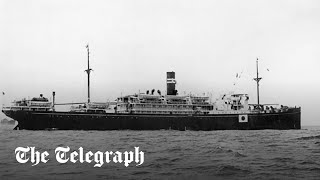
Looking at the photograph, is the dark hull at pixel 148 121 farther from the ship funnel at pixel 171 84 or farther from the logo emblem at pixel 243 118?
the ship funnel at pixel 171 84

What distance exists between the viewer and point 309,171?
1345cm

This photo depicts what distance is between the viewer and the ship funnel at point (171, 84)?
64375 mm

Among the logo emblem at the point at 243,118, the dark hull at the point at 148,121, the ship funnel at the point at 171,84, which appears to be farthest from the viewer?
the ship funnel at the point at 171,84

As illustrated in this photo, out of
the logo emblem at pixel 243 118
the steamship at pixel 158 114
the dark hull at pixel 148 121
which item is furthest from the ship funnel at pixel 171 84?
the logo emblem at pixel 243 118

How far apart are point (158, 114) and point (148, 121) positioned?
6.57ft

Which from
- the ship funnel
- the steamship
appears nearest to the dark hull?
the steamship

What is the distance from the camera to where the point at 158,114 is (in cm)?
5775

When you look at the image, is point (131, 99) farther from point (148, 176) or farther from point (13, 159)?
point (148, 176)

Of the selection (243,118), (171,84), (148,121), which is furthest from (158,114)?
(243,118)

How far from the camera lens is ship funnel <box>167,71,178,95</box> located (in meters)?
64.4

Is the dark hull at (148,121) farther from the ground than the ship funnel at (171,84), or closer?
closer

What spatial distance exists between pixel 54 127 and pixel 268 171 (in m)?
43.0

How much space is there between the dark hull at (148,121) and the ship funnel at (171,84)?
254 inches

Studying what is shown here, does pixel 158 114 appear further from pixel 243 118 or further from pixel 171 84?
pixel 243 118
